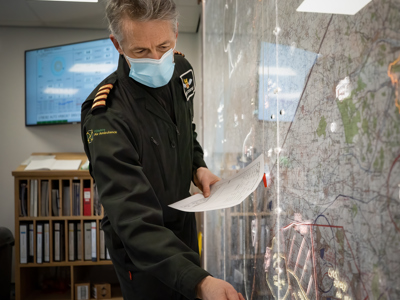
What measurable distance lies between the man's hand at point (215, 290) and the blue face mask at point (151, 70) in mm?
548

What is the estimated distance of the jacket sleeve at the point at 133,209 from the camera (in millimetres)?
653

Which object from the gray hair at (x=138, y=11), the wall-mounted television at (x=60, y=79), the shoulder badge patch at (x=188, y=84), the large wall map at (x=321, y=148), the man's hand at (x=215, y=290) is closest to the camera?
the large wall map at (x=321, y=148)

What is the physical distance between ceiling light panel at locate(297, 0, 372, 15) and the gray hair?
34 centimetres

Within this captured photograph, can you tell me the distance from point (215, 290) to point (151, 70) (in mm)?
A: 575

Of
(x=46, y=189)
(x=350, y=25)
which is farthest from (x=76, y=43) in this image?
(x=350, y=25)

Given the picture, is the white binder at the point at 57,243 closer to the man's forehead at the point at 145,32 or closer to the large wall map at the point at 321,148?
the large wall map at the point at 321,148

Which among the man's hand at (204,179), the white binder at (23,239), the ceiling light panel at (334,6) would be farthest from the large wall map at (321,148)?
the white binder at (23,239)

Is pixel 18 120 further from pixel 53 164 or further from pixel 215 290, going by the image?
pixel 215 290

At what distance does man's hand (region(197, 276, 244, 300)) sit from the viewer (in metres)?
0.58

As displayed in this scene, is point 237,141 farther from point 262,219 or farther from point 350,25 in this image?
point 350,25

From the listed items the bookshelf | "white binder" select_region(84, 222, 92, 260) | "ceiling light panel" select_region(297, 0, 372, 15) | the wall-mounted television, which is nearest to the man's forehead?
"ceiling light panel" select_region(297, 0, 372, 15)

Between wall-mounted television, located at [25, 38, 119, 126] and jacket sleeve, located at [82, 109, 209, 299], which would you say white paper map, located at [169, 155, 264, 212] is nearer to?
jacket sleeve, located at [82, 109, 209, 299]

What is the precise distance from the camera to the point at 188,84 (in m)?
1.16

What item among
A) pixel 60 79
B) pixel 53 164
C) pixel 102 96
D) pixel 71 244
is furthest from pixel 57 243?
pixel 102 96
